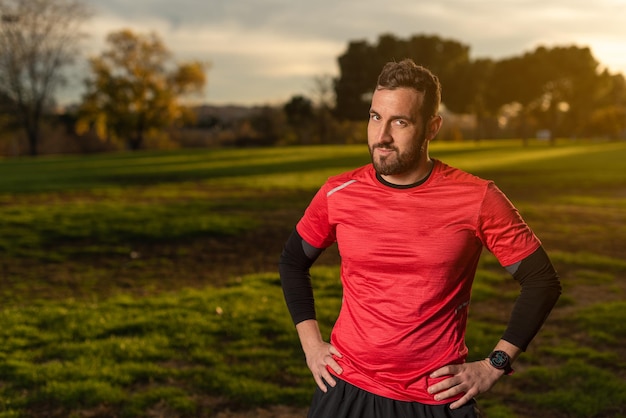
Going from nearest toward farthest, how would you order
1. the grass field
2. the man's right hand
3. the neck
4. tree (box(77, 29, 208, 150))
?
the neck → the man's right hand → the grass field → tree (box(77, 29, 208, 150))

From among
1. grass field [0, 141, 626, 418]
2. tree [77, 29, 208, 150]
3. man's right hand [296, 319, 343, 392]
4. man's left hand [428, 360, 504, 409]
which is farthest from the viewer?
tree [77, 29, 208, 150]

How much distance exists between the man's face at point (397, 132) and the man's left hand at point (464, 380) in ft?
2.62

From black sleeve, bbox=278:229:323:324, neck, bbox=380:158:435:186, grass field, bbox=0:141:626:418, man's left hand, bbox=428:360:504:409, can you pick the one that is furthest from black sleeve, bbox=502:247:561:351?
grass field, bbox=0:141:626:418

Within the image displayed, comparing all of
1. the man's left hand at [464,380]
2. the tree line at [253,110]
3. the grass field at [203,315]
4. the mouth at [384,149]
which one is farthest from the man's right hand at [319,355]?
→ the tree line at [253,110]

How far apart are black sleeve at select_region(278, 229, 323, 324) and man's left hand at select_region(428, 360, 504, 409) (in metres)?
0.74

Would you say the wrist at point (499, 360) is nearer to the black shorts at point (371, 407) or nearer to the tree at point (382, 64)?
the black shorts at point (371, 407)

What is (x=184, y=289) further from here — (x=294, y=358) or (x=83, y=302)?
(x=294, y=358)

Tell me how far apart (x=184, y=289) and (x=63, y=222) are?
6805 millimetres

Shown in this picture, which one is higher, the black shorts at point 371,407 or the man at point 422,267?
the man at point 422,267

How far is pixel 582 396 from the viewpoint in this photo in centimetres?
582

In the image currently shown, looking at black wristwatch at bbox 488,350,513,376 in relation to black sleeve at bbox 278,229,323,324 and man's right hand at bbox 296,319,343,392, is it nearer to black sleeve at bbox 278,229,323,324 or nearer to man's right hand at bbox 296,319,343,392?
man's right hand at bbox 296,319,343,392

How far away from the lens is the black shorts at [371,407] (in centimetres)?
253

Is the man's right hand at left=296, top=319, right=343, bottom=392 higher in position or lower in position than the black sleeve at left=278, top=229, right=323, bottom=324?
lower

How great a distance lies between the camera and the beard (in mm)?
2523
